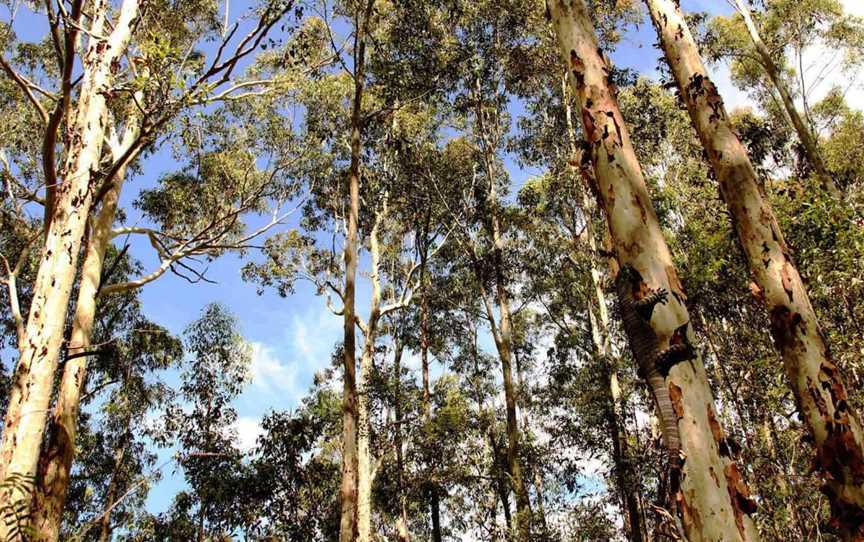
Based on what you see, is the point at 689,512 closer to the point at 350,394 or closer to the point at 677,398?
the point at 677,398

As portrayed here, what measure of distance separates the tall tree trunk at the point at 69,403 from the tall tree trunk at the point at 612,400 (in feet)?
20.9

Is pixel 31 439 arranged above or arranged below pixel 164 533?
below

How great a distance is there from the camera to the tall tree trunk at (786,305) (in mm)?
2854

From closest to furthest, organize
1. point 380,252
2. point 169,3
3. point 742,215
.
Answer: point 742,215
point 169,3
point 380,252

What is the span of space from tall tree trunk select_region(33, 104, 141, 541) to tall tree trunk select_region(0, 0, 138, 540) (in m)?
0.29

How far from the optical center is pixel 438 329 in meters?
17.7

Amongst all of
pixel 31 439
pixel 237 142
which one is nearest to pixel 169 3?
pixel 237 142

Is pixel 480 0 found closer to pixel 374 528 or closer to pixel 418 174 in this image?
pixel 418 174

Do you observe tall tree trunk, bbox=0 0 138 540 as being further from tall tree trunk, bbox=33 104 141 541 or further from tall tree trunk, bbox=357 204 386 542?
tall tree trunk, bbox=357 204 386 542

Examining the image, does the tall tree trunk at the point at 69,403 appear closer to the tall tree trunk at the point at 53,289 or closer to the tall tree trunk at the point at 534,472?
the tall tree trunk at the point at 53,289

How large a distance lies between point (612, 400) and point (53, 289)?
29.7 feet

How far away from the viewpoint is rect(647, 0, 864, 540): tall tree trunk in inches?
112

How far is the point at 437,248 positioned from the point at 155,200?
6450 mm

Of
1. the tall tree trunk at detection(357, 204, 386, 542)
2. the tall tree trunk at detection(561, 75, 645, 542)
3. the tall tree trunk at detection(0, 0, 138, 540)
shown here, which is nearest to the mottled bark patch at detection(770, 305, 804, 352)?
the tall tree trunk at detection(0, 0, 138, 540)
